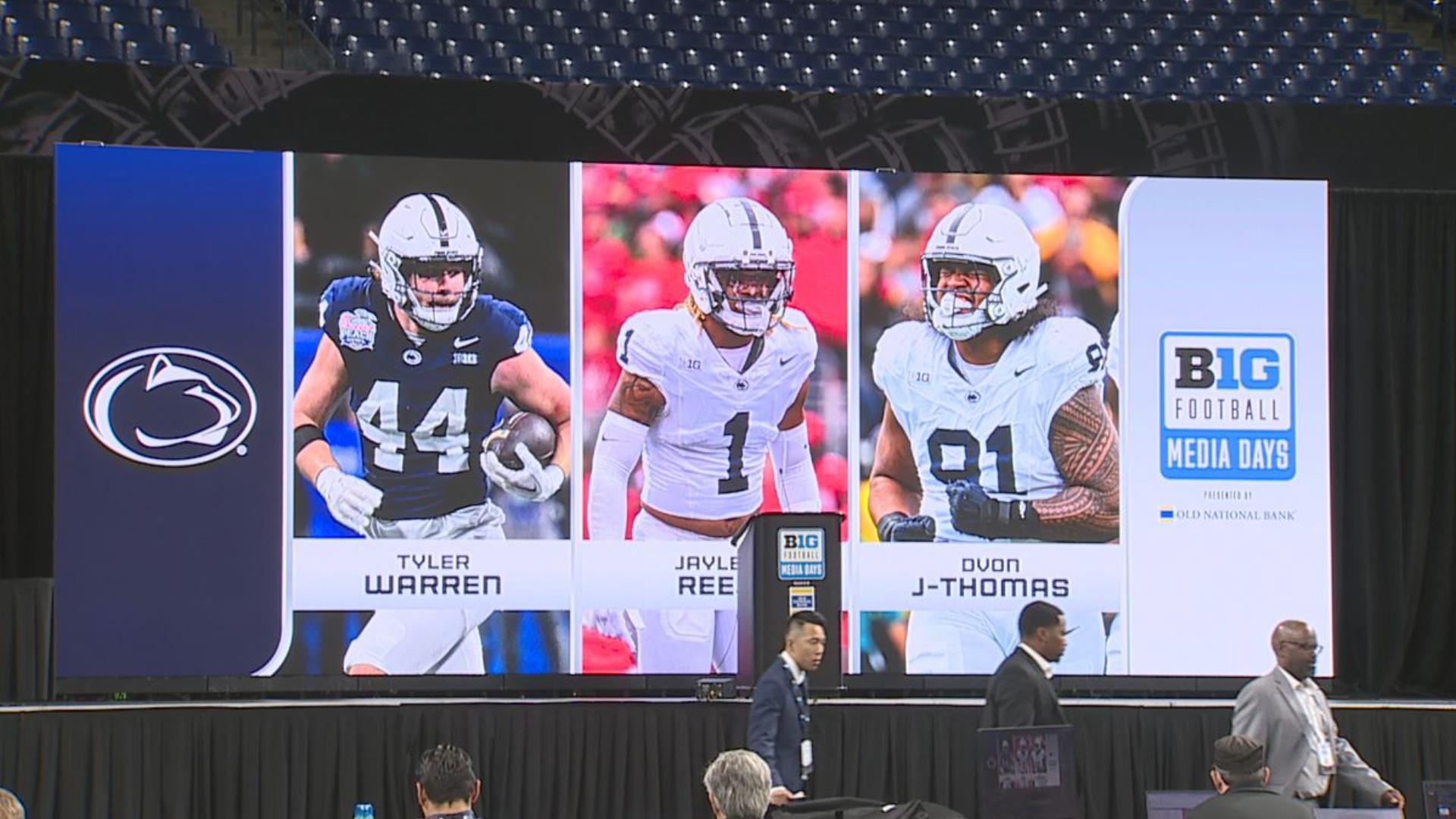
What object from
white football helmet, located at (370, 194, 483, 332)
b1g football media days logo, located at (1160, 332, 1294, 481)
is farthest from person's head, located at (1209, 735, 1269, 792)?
white football helmet, located at (370, 194, 483, 332)

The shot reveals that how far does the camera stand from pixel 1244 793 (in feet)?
16.6

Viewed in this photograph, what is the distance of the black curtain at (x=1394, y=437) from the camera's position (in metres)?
10.8

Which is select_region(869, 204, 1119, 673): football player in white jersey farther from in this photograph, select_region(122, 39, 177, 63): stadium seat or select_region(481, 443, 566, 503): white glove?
select_region(122, 39, 177, 63): stadium seat

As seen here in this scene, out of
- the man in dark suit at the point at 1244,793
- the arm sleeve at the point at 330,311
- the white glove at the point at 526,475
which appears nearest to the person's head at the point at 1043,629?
the man in dark suit at the point at 1244,793

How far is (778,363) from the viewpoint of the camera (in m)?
9.63

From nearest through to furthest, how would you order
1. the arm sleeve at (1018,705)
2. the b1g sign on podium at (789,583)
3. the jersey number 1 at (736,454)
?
the arm sleeve at (1018,705), the b1g sign on podium at (789,583), the jersey number 1 at (736,454)

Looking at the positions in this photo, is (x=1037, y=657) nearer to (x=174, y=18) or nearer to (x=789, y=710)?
(x=789, y=710)

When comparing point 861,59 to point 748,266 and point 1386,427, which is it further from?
point 1386,427

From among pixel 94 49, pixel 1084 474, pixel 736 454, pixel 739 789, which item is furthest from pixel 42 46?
pixel 739 789

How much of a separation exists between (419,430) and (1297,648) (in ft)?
14.7

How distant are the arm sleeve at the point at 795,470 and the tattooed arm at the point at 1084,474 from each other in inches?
45.0

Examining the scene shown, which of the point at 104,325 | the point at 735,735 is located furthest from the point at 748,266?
the point at 104,325

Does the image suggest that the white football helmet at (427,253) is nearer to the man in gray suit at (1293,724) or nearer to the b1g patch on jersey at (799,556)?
the b1g patch on jersey at (799,556)

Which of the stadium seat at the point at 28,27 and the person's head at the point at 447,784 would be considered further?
the stadium seat at the point at 28,27
